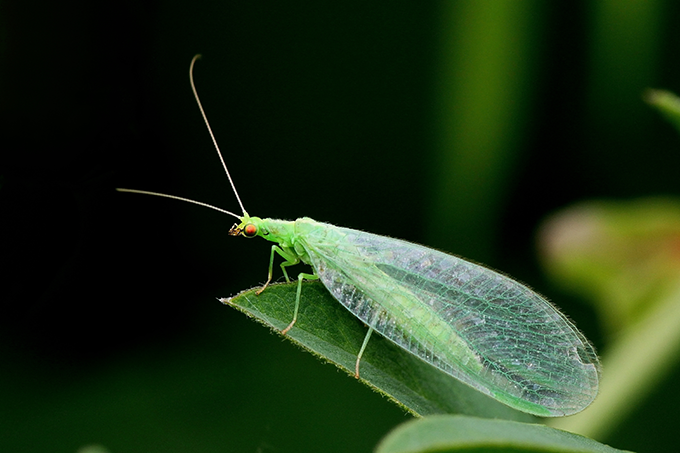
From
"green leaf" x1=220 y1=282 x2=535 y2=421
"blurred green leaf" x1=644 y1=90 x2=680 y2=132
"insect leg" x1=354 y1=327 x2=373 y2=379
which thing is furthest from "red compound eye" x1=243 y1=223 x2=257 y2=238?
"blurred green leaf" x1=644 y1=90 x2=680 y2=132

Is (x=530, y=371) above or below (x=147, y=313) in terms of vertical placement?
above

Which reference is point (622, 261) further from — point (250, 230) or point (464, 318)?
point (250, 230)

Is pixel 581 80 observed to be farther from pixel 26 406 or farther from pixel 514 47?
pixel 26 406

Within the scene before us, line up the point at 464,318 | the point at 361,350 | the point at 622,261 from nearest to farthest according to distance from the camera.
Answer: the point at 361,350, the point at 464,318, the point at 622,261

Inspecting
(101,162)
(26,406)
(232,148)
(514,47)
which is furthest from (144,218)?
(514,47)

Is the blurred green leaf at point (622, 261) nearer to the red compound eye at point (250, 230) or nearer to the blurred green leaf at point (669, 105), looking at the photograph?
the blurred green leaf at point (669, 105)

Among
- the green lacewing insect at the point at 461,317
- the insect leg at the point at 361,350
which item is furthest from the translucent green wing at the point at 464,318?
the insect leg at the point at 361,350

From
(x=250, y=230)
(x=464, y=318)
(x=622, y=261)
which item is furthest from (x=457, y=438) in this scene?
(x=622, y=261)
